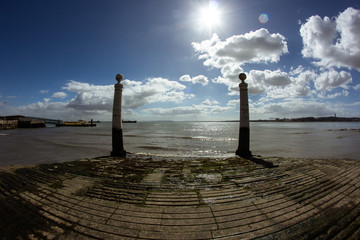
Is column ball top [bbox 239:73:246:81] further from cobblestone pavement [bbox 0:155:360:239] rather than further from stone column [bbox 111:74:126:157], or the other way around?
stone column [bbox 111:74:126:157]

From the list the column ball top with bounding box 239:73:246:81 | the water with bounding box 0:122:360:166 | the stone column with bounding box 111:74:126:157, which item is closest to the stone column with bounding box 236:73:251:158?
the column ball top with bounding box 239:73:246:81

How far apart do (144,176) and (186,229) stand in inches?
98.4

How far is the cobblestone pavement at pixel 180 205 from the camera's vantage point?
2.35 metres

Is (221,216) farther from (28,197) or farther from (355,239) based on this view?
(28,197)

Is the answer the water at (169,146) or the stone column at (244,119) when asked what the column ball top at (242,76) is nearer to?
the stone column at (244,119)

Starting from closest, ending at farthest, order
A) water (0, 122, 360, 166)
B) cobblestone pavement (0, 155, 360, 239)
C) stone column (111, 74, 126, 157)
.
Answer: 1. cobblestone pavement (0, 155, 360, 239)
2. stone column (111, 74, 126, 157)
3. water (0, 122, 360, 166)

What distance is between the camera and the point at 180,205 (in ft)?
9.92

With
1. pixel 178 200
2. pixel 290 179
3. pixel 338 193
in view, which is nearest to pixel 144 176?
pixel 178 200

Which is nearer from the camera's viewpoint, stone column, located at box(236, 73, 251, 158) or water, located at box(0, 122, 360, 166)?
stone column, located at box(236, 73, 251, 158)

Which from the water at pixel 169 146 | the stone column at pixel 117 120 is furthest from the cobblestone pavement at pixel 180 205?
the water at pixel 169 146

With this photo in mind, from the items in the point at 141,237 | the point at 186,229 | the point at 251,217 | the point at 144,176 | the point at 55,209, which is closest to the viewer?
the point at 141,237

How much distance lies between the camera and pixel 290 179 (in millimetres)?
4266

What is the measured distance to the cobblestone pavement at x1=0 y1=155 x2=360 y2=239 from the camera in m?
2.35

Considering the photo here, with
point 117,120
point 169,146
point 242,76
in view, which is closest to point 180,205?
point 117,120
